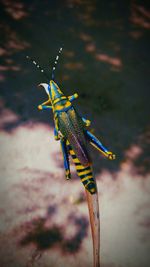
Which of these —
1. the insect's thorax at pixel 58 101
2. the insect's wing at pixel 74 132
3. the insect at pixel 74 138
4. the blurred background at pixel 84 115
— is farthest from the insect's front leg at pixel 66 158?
the insect's thorax at pixel 58 101

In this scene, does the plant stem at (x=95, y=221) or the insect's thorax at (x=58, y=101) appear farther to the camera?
the insect's thorax at (x=58, y=101)

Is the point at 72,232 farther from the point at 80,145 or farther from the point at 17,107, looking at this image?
the point at 17,107

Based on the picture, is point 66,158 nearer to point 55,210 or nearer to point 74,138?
point 74,138

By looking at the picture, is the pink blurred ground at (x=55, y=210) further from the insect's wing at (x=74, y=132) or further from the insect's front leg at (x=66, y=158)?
the insect's wing at (x=74, y=132)

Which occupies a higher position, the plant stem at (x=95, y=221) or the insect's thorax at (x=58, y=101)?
the insect's thorax at (x=58, y=101)

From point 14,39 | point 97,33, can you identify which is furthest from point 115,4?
point 14,39

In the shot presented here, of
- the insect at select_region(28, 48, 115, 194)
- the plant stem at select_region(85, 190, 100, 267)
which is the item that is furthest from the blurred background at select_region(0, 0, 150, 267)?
the insect at select_region(28, 48, 115, 194)

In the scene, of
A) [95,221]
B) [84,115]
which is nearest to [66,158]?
[95,221]
